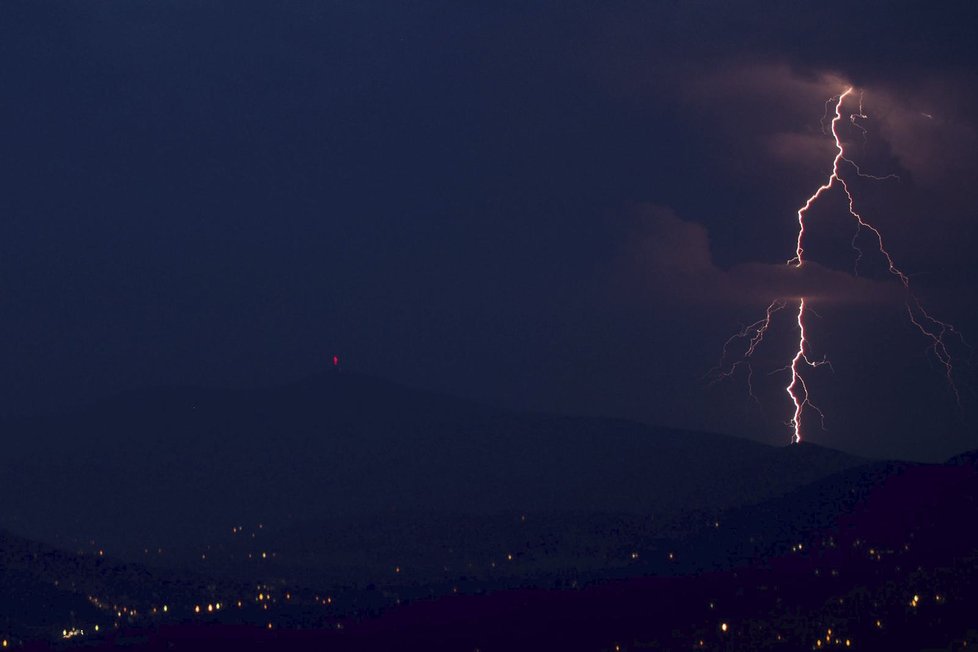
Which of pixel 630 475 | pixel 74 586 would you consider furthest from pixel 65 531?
pixel 74 586

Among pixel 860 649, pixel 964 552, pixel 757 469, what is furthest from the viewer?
pixel 757 469

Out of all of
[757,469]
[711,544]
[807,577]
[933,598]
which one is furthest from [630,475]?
[933,598]

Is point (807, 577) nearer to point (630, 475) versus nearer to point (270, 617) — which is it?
point (270, 617)

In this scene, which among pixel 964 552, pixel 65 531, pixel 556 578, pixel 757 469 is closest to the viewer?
pixel 964 552

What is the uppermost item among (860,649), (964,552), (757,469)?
(757,469)

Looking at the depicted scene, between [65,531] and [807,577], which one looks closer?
[807,577]

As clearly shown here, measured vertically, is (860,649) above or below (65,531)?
below

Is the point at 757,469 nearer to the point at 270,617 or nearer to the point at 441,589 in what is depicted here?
the point at 441,589

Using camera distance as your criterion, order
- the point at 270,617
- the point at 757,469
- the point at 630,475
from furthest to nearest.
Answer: the point at 630,475 < the point at 757,469 < the point at 270,617

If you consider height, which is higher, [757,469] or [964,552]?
[757,469]
